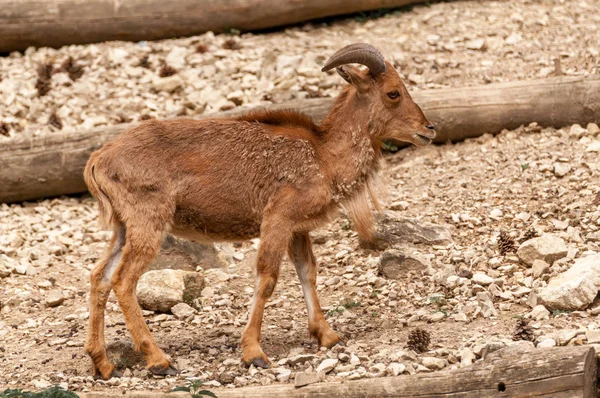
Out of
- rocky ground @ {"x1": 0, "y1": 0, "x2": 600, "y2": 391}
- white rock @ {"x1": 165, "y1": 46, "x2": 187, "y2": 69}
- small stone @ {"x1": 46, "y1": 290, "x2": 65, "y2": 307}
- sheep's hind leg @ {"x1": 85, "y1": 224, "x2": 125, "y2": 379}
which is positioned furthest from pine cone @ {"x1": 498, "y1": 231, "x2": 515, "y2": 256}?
white rock @ {"x1": 165, "y1": 46, "x2": 187, "y2": 69}

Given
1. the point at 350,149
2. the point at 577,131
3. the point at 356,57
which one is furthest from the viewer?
the point at 577,131

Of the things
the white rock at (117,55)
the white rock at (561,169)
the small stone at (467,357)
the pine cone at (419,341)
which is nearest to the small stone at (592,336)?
the small stone at (467,357)

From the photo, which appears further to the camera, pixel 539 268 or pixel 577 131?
pixel 577 131

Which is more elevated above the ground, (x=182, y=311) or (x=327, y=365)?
(x=327, y=365)

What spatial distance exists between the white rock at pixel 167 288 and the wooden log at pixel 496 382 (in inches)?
95.8

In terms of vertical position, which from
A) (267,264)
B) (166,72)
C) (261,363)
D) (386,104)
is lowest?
(261,363)

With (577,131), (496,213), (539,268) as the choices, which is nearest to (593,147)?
(577,131)

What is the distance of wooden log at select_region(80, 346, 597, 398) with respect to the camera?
7.07 m

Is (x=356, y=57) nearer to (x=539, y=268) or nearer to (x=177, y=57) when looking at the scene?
(x=539, y=268)

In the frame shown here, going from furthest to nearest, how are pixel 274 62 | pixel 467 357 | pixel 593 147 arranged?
pixel 274 62 < pixel 593 147 < pixel 467 357

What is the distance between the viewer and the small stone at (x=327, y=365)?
26.3 ft

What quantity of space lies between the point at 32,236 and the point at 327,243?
372cm

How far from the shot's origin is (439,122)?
12.5 meters

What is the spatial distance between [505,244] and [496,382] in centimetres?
308
